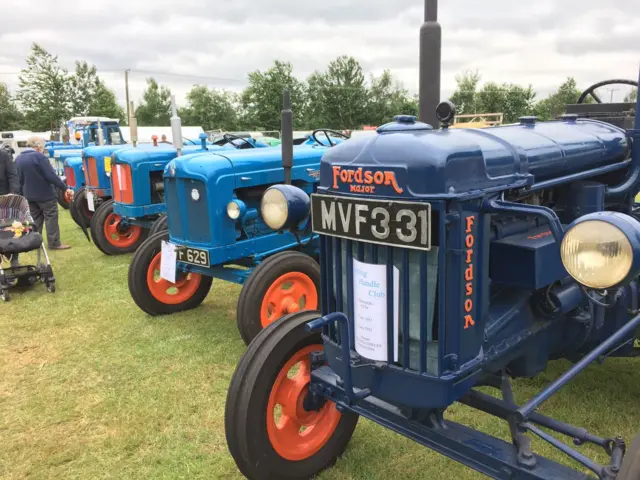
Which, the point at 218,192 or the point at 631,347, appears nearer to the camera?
the point at 631,347

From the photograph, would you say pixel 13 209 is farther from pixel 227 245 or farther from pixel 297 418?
pixel 297 418

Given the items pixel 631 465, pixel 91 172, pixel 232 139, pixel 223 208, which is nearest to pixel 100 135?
pixel 91 172

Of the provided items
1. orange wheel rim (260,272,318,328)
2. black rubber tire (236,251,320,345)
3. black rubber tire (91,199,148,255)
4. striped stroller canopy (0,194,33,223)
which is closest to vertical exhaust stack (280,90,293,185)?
black rubber tire (236,251,320,345)

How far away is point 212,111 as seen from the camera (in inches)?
1743

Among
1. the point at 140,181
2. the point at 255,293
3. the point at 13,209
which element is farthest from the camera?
the point at 140,181

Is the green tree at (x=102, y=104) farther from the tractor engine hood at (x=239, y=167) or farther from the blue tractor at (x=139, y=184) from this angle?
the tractor engine hood at (x=239, y=167)

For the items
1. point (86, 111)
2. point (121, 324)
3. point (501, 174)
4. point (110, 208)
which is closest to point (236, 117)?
point (86, 111)

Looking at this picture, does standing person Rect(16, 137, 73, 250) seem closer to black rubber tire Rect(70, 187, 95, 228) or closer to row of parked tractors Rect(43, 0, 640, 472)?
black rubber tire Rect(70, 187, 95, 228)

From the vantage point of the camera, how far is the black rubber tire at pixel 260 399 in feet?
6.70

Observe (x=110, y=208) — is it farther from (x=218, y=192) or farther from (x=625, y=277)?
(x=625, y=277)

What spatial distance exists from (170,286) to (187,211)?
84cm

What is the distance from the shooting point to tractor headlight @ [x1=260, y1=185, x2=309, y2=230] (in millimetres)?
2279

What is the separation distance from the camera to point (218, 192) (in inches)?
160

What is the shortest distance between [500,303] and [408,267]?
0.58 m
